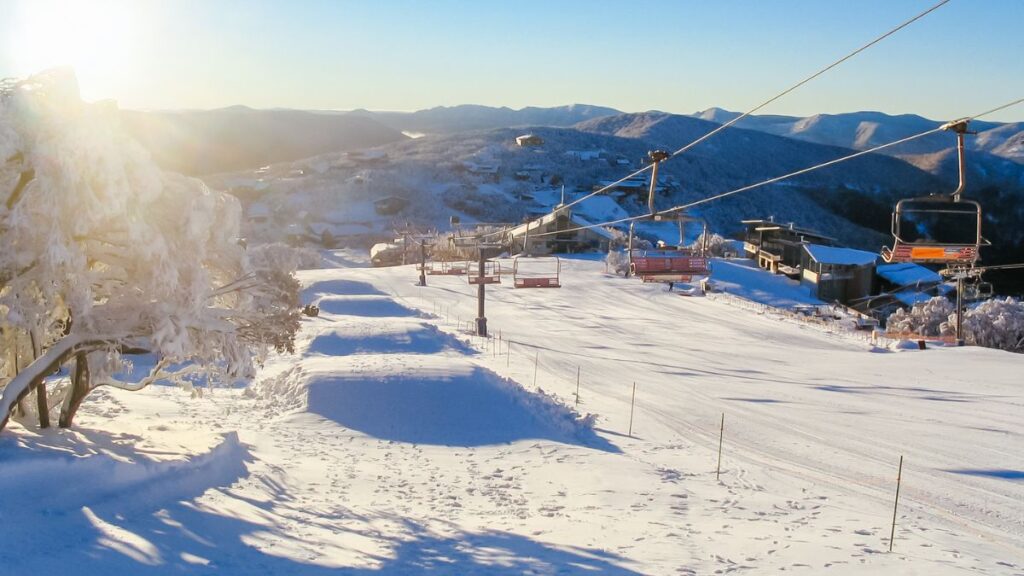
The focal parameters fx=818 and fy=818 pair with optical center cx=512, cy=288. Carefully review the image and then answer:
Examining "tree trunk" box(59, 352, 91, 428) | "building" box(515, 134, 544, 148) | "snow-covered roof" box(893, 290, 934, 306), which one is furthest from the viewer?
"building" box(515, 134, 544, 148)

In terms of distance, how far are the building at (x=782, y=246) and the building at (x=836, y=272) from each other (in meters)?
1.33

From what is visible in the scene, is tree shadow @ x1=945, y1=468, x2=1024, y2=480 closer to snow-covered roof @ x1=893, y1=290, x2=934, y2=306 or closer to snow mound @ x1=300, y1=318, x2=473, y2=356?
snow mound @ x1=300, y1=318, x2=473, y2=356

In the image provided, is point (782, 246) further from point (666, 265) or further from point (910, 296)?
point (666, 265)

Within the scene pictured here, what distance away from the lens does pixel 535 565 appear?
10.1 m

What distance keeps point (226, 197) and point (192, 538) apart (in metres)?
5.93

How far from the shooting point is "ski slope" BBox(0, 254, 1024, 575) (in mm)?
10438

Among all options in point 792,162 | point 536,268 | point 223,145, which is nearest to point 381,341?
point 536,268

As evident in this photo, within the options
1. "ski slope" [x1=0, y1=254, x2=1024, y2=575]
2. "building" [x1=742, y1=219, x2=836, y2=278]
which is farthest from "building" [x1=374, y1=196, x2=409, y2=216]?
"ski slope" [x1=0, y1=254, x2=1024, y2=575]

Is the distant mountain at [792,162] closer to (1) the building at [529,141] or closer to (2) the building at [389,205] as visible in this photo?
(1) the building at [529,141]

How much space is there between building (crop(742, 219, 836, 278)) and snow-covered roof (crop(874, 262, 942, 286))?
5525 mm

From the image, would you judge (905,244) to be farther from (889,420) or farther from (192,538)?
(192,538)

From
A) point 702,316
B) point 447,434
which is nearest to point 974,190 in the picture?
point 702,316

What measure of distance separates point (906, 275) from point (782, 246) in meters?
10.0

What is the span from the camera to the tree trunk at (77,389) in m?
13.6
